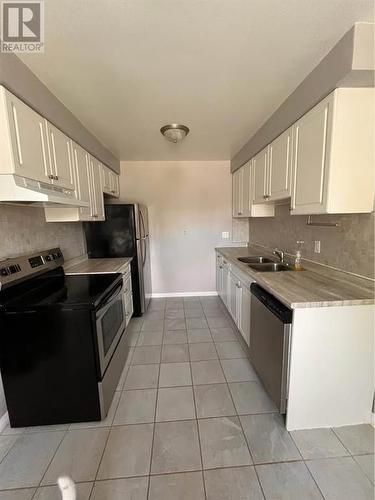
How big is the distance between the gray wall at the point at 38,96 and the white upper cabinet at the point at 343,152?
187 centimetres

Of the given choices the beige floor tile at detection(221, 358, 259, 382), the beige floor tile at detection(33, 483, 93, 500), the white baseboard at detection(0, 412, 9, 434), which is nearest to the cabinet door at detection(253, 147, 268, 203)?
the beige floor tile at detection(221, 358, 259, 382)

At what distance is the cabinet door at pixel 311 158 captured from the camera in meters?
1.43

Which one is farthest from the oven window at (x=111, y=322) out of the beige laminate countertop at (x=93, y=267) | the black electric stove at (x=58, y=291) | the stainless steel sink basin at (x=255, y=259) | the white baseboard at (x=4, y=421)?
the stainless steel sink basin at (x=255, y=259)

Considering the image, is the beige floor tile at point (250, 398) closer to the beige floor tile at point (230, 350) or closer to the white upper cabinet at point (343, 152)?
the beige floor tile at point (230, 350)

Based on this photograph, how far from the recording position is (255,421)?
1574mm

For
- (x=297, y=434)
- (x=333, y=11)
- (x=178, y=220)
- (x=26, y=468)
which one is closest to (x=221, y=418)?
(x=297, y=434)

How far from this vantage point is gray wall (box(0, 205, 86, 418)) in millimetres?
1661

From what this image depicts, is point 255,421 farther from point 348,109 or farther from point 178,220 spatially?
point 178,220

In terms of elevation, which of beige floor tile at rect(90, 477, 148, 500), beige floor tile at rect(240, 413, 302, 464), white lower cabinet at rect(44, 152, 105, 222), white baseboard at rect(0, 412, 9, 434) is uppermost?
white lower cabinet at rect(44, 152, 105, 222)

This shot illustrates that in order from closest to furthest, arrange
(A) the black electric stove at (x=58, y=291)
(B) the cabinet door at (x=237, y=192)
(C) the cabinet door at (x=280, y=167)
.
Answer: (A) the black electric stove at (x=58, y=291), (C) the cabinet door at (x=280, y=167), (B) the cabinet door at (x=237, y=192)

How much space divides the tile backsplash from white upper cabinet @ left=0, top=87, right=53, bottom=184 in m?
0.47

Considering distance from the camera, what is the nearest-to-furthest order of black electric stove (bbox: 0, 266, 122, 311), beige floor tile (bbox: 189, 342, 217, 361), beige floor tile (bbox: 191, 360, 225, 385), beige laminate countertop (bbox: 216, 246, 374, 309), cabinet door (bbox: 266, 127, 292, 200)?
beige laminate countertop (bbox: 216, 246, 374, 309) < black electric stove (bbox: 0, 266, 122, 311) < cabinet door (bbox: 266, 127, 292, 200) < beige floor tile (bbox: 191, 360, 225, 385) < beige floor tile (bbox: 189, 342, 217, 361)

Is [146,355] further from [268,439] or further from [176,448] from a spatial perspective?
[268,439]

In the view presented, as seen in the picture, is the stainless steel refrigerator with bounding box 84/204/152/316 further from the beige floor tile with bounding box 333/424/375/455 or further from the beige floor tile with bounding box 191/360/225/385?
the beige floor tile with bounding box 333/424/375/455
